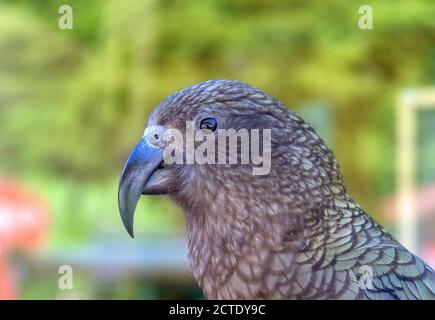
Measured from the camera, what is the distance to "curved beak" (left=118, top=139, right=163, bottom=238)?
1331 millimetres

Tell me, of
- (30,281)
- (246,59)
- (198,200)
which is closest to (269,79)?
(246,59)

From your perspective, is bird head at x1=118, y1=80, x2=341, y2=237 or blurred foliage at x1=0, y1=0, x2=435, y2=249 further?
blurred foliage at x1=0, y1=0, x2=435, y2=249

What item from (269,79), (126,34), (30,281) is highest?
(126,34)

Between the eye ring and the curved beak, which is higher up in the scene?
the eye ring

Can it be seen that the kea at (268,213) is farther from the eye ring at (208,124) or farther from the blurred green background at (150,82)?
the blurred green background at (150,82)

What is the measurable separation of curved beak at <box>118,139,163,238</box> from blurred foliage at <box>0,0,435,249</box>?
2797 mm

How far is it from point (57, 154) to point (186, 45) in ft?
3.58

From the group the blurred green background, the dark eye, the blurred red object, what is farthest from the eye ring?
the blurred green background

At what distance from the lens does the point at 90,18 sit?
4.25m

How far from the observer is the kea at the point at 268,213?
128 cm

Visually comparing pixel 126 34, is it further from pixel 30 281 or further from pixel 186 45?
pixel 30 281

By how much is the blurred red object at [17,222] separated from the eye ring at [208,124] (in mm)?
2617

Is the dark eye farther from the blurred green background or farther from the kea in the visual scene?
the blurred green background
